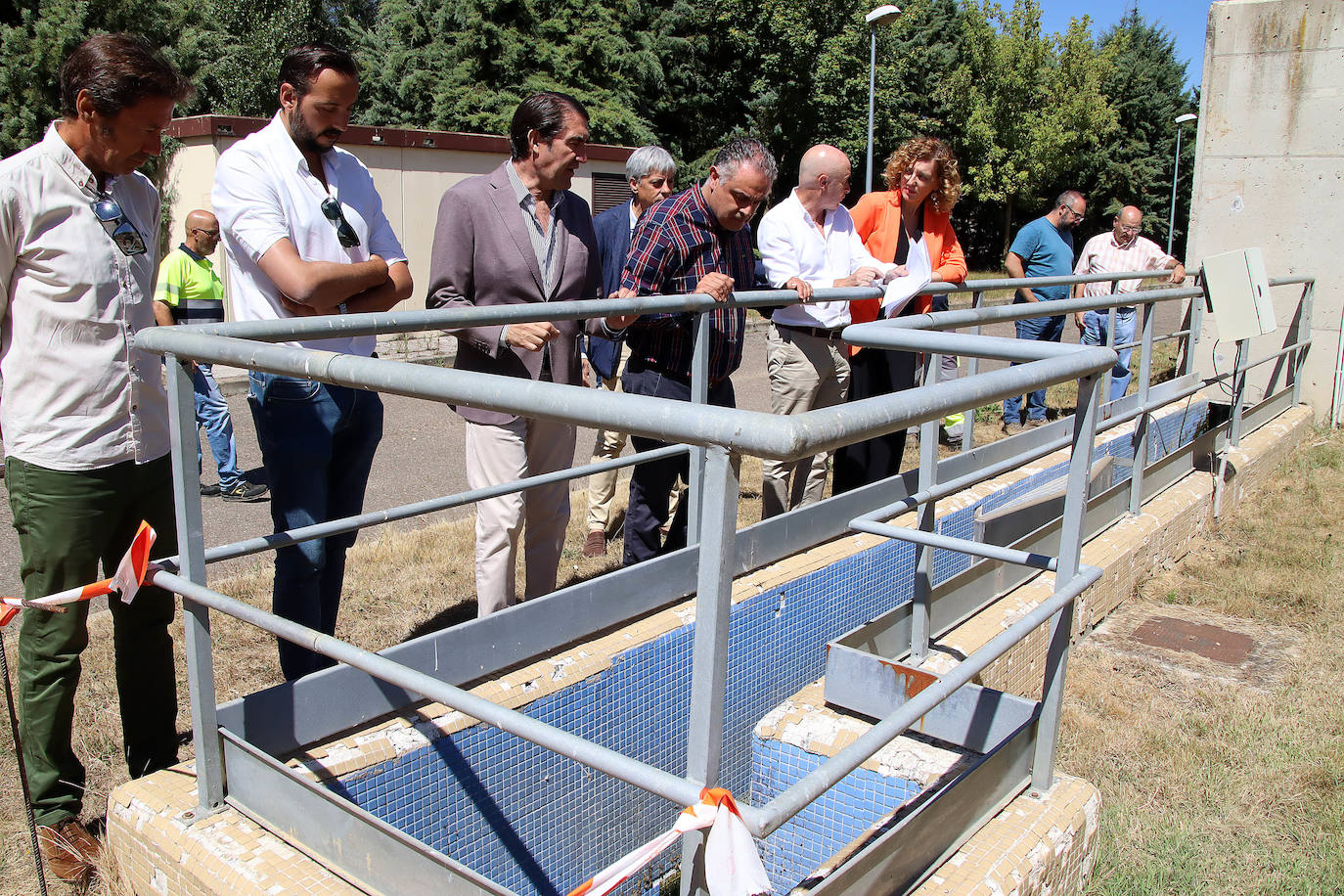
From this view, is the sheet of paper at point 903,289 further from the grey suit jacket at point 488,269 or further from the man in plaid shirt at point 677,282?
the grey suit jacket at point 488,269

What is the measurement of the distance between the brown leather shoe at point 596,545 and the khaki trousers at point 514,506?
1473mm

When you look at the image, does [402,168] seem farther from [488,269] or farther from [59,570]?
[59,570]

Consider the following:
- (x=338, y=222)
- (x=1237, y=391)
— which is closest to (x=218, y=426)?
(x=338, y=222)

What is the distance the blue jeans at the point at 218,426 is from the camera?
20.7 ft

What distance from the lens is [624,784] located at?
276 cm

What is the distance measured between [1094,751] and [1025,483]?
74.7 inches

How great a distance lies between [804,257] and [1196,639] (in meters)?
2.23

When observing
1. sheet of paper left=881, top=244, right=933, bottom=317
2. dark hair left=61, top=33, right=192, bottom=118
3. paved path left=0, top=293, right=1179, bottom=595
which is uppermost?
dark hair left=61, top=33, right=192, bottom=118

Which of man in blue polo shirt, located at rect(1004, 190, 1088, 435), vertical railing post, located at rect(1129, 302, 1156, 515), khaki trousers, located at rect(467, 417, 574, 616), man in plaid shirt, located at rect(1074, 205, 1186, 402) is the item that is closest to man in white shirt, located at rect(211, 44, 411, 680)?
khaki trousers, located at rect(467, 417, 574, 616)

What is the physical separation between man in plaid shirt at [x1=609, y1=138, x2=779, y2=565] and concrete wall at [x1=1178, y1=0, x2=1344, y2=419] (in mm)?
5520

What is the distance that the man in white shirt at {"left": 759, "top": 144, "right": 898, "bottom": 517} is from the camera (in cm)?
444

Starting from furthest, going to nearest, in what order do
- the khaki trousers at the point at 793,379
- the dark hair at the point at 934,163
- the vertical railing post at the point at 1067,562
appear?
1. the dark hair at the point at 934,163
2. the khaki trousers at the point at 793,379
3. the vertical railing post at the point at 1067,562

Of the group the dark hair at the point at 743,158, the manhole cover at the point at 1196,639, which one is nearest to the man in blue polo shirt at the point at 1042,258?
the manhole cover at the point at 1196,639

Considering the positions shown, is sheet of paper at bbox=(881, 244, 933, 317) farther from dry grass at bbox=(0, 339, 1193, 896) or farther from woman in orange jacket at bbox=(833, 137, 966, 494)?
dry grass at bbox=(0, 339, 1193, 896)
